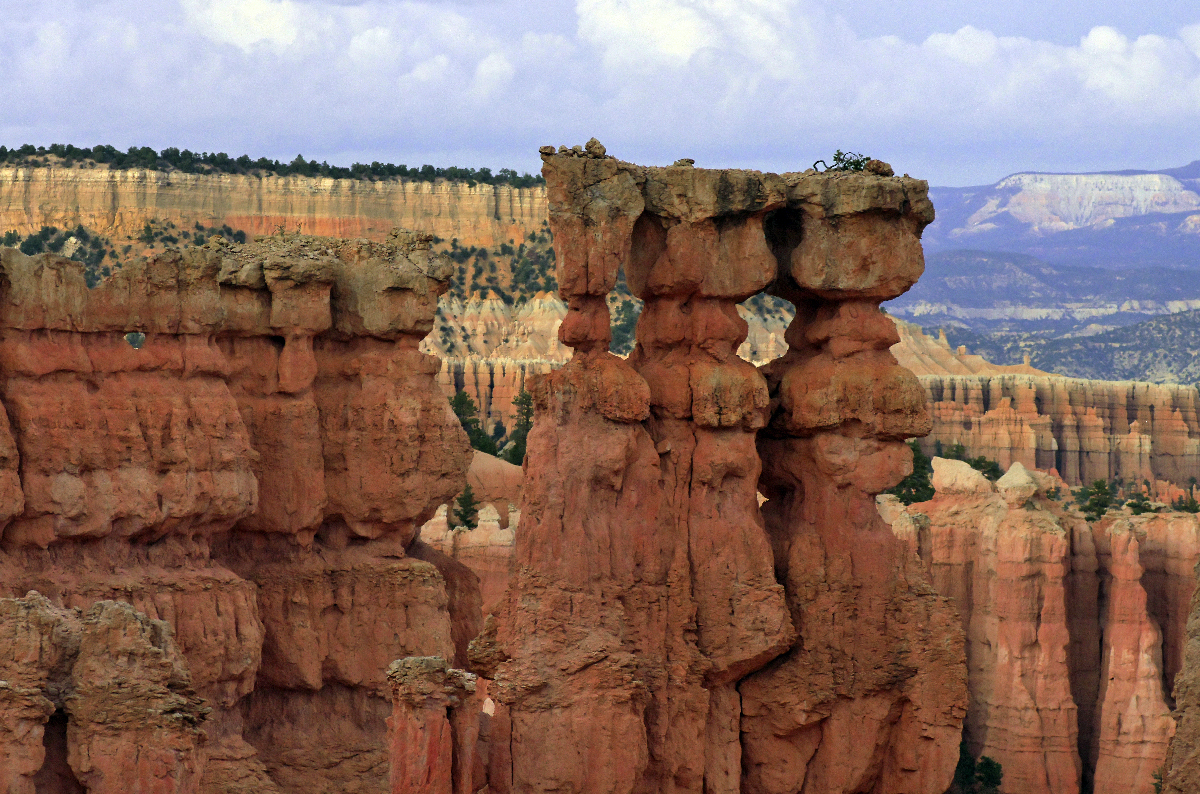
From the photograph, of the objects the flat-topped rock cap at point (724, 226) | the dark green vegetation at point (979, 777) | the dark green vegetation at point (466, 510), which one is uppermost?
the flat-topped rock cap at point (724, 226)

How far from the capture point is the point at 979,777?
43.5 m

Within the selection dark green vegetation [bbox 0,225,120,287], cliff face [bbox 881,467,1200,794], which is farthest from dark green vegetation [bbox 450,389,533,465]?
dark green vegetation [bbox 0,225,120,287]

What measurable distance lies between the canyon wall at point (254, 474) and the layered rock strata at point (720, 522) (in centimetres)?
590

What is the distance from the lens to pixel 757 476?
76.7 ft

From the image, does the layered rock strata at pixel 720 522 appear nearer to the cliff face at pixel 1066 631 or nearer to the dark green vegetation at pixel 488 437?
the cliff face at pixel 1066 631

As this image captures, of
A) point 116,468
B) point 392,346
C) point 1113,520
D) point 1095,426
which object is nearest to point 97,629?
point 116,468

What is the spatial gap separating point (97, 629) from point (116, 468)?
6.81 m

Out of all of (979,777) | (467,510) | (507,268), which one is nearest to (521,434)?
(467,510)

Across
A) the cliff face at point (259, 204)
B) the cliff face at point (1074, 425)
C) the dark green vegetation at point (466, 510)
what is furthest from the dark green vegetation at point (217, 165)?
the dark green vegetation at point (466, 510)

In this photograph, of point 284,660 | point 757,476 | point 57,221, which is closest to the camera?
point 757,476

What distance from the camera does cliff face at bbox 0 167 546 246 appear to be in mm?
123250

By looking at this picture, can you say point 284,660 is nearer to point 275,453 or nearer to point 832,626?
point 275,453

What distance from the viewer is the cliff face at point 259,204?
123 meters

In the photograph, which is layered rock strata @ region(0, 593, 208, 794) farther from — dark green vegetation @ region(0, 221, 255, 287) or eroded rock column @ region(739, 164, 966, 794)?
dark green vegetation @ region(0, 221, 255, 287)
